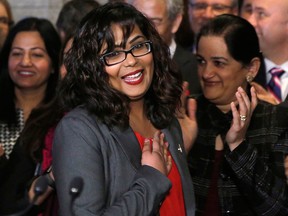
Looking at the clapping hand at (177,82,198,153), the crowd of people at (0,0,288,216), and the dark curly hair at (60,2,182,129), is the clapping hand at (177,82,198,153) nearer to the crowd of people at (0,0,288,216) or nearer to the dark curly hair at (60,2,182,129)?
the crowd of people at (0,0,288,216)

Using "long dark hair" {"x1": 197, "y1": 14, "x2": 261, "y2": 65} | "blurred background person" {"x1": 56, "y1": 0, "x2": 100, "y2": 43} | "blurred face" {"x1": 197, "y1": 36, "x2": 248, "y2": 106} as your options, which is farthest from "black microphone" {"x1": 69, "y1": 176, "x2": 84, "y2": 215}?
"blurred background person" {"x1": 56, "y1": 0, "x2": 100, "y2": 43}

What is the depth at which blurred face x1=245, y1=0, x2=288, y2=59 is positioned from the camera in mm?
4746

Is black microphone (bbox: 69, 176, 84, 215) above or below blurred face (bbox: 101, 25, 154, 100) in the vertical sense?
below

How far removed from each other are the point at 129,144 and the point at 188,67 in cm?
200

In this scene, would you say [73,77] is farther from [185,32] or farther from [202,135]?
[185,32]

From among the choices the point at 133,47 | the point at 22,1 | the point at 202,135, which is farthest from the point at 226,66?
the point at 22,1

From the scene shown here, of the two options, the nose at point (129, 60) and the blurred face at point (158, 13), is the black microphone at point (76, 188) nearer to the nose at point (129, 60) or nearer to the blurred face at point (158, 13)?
the nose at point (129, 60)

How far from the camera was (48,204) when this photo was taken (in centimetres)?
327

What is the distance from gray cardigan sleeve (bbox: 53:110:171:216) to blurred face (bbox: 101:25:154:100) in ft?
0.79

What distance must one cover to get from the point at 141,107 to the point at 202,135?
583mm

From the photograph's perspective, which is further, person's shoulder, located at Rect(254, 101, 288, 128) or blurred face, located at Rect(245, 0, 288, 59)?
blurred face, located at Rect(245, 0, 288, 59)

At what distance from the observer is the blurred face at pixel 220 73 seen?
3.72m

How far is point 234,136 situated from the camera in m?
3.22

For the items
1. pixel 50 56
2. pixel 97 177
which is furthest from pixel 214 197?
pixel 50 56
